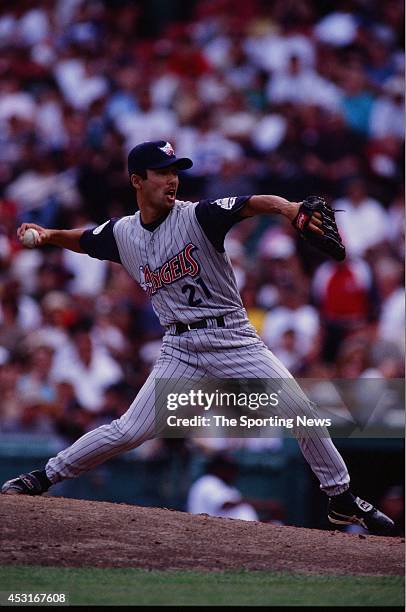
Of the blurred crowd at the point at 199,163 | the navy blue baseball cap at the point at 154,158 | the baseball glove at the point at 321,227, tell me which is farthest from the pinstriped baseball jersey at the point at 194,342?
the blurred crowd at the point at 199,163

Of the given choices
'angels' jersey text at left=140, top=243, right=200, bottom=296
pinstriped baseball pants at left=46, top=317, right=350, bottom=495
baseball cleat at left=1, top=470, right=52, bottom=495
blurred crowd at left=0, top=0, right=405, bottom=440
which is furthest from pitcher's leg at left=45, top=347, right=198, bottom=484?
blurred crowd at left=0, top=0, right=405, bottom=440

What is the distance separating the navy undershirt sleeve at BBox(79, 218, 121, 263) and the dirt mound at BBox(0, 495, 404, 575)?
1.05m

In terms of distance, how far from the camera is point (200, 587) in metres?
3.75

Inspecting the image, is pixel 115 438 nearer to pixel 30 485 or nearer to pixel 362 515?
pixel 30 485

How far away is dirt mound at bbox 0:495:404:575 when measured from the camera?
4.03m

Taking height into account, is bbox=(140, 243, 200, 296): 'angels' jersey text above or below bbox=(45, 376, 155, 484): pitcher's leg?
above

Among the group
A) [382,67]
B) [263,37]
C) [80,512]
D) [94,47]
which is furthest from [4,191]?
[80,512]

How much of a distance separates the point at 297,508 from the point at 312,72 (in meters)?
4.25

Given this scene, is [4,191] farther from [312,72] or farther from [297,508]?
[297,508]

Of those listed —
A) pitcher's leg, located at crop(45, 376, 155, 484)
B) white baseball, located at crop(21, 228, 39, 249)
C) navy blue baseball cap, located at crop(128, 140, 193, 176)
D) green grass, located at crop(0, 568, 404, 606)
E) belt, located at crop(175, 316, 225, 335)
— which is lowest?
green grass, located at crop(0, 568, 404, 606)

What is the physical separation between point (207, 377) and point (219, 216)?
0.68m

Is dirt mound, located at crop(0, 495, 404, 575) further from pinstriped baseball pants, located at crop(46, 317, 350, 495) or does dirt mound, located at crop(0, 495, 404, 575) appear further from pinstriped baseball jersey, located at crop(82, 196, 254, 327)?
pinstriped baseball jersey, located at crop(82, 196, 254, 327)

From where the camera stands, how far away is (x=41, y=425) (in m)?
7.00

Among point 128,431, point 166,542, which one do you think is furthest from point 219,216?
point 166,542
